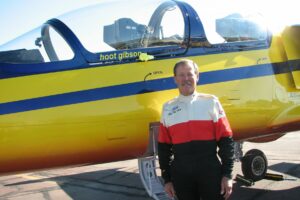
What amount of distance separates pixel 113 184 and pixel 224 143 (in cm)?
435

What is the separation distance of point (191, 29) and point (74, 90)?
1522 mm

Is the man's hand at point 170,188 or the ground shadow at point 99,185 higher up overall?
the man's hand at point 170,188

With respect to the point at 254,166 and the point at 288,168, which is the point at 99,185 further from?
the point at 288,168

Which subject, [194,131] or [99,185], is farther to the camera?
[99,185]

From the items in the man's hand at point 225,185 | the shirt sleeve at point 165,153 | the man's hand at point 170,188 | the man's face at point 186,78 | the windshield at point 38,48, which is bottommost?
the man's hand at point 170,188

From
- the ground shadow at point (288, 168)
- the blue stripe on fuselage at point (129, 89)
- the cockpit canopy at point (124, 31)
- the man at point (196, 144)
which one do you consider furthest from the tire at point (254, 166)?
the man at point (196, 144)

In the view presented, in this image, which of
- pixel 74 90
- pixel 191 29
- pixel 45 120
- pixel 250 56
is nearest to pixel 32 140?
pixel 45 120

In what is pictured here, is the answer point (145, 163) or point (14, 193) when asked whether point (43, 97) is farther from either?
A: point (14, 193)

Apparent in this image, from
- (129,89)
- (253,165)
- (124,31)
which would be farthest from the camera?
(253,165)

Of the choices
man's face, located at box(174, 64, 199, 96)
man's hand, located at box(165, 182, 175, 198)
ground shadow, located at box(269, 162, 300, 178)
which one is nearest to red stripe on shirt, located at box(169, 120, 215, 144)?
man's face, located at box(174, 64, 199, 96)

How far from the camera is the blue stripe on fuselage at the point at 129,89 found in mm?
3533

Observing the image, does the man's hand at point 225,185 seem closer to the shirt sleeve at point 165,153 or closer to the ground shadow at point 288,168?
the shirt sleeve at point 165,153

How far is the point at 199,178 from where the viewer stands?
300cm

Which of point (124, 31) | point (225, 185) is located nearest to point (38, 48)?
point (124, 31)
